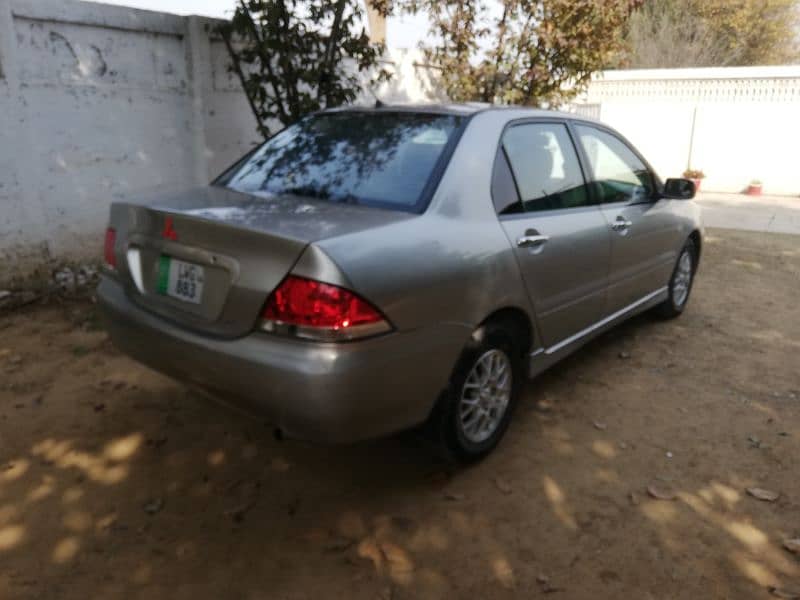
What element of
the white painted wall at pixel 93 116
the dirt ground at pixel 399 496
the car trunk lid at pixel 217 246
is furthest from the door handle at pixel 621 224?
the white painted wall at pixel 93 116

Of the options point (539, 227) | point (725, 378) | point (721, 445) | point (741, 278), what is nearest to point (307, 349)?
point (539, 227)

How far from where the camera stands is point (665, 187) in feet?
14.8

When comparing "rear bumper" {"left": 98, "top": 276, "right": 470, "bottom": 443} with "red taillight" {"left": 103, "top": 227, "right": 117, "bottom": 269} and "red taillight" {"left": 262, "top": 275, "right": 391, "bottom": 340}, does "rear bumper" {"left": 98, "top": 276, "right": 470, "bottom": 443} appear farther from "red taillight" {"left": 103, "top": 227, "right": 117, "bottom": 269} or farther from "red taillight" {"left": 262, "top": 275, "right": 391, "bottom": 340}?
"red taillight" {"left": 103, "top": 227, "right": 117, "bottom": 269}

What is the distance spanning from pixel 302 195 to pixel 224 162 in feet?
12.5

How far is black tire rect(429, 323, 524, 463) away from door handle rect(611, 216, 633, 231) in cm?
113

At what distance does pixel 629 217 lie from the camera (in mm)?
4020

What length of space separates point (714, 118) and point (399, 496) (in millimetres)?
14449

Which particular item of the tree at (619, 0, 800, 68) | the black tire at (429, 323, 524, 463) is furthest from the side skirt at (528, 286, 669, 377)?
the tree at (619, 0, 800, 68)

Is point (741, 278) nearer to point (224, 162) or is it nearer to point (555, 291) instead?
point (555, 291)

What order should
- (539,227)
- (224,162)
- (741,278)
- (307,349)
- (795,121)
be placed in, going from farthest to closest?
(795,121), (741,278), (224,162), (539,227), (307,349)

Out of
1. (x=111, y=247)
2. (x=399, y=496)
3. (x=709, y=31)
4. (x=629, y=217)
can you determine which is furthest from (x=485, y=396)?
(x=709, y=31)

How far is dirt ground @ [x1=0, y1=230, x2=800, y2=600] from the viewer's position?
7.77ft

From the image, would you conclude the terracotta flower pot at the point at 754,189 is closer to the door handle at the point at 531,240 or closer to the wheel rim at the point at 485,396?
the door handle at the point at 531,240

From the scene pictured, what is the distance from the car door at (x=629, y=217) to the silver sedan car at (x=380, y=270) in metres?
0.03
